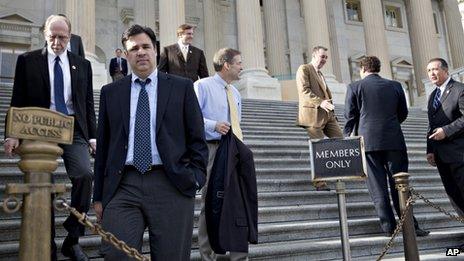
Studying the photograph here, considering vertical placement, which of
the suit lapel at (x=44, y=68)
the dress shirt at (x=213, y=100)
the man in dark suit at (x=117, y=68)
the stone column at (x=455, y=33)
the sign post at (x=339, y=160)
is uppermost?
the stone column at (x=455, y=33)

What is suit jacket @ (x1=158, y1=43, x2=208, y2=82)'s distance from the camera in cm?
737

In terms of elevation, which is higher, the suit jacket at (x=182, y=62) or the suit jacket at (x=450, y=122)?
the suit jacket at (x=182, y=62)

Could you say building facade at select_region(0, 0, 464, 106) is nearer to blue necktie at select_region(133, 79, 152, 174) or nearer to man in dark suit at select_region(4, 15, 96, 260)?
man in dark suit at select_region(4, 15, 96, 260)

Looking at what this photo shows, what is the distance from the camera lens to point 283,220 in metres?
5.70

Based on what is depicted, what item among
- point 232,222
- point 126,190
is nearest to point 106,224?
point 126,190

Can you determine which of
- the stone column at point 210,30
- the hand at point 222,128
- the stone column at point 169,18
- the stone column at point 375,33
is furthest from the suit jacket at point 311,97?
the stone column at point 210,30

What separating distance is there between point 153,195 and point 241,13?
1635 cm

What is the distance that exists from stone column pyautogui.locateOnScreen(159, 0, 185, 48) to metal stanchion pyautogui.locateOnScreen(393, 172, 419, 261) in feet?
43.0

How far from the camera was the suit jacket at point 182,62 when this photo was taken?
7367 millimetres

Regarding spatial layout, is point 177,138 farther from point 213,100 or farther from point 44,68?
point 44,68

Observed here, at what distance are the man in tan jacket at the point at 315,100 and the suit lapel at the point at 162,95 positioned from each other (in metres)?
4.18

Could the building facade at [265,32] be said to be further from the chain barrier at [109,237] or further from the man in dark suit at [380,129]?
the chain barrier at [109,237]

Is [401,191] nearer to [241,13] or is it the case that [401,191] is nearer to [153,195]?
[153,195]

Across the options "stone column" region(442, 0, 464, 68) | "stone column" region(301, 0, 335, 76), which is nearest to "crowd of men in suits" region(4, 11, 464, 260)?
"stone column" region(301, 0, 335, 76)
